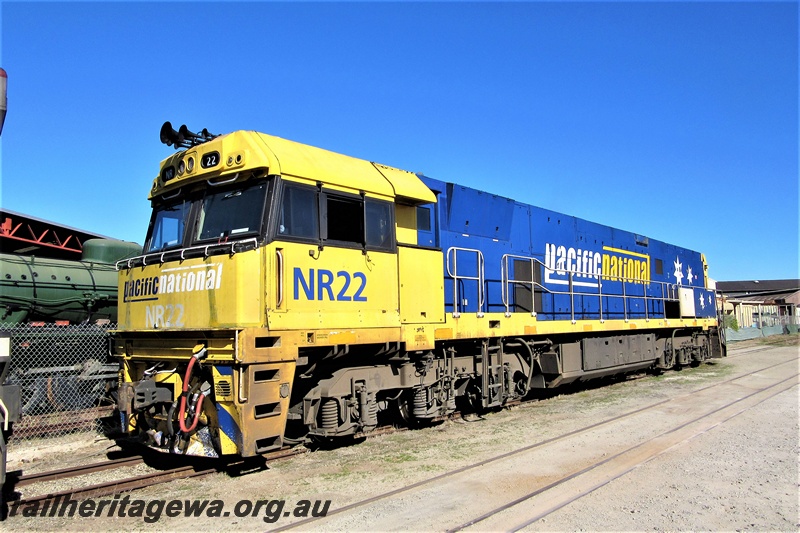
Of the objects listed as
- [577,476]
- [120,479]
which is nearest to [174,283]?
[120,479]

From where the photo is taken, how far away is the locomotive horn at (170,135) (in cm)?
703

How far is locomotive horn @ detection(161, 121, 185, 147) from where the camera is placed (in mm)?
7031

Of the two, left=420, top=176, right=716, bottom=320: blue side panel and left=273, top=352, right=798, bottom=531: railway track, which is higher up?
left=420, top=176, right=716, bottom=320: blue side panel

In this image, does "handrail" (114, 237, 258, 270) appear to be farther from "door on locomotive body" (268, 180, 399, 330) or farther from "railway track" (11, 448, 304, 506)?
"railway track" (11, 448, 304, 506)

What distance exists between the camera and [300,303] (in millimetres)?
6125

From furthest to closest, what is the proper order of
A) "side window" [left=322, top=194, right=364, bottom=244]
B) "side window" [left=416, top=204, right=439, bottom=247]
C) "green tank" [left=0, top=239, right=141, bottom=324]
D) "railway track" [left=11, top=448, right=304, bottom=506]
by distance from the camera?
"green tank" [left=0, top=239, right=141, bottom=324] → "side window" [left=416, top=204, right=439, bottom=247] → "side window" [left=322, top=194, right=364, bottom=244] → "railway track" [left=11, top=448, right=304, bottom=506]

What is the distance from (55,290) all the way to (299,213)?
8.19 metres

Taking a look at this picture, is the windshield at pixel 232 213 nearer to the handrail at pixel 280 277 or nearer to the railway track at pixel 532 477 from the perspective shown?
the handrail at pixel 280 277

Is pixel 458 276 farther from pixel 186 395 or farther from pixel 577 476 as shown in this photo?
pixel 186 395

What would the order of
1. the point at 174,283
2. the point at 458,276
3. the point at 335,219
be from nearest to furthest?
1. the point at 174,283
2. the point at 335,219
3. the point at 458,276

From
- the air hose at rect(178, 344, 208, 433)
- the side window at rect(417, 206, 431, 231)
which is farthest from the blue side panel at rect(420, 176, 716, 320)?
the air hose at rect(178, 344, 208, 433)

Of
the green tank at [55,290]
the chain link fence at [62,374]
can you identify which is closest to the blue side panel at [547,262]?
the chain link fence at [62,374]

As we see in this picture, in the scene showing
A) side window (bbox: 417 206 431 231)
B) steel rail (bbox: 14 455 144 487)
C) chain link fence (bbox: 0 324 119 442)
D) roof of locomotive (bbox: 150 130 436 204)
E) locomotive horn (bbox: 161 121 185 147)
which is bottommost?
steel rail (bbox: 14 455 144 487)

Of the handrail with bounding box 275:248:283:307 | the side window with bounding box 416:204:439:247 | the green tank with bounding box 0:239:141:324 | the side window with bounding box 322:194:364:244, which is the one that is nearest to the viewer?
the handrail with bounding box 275:248:283:307
